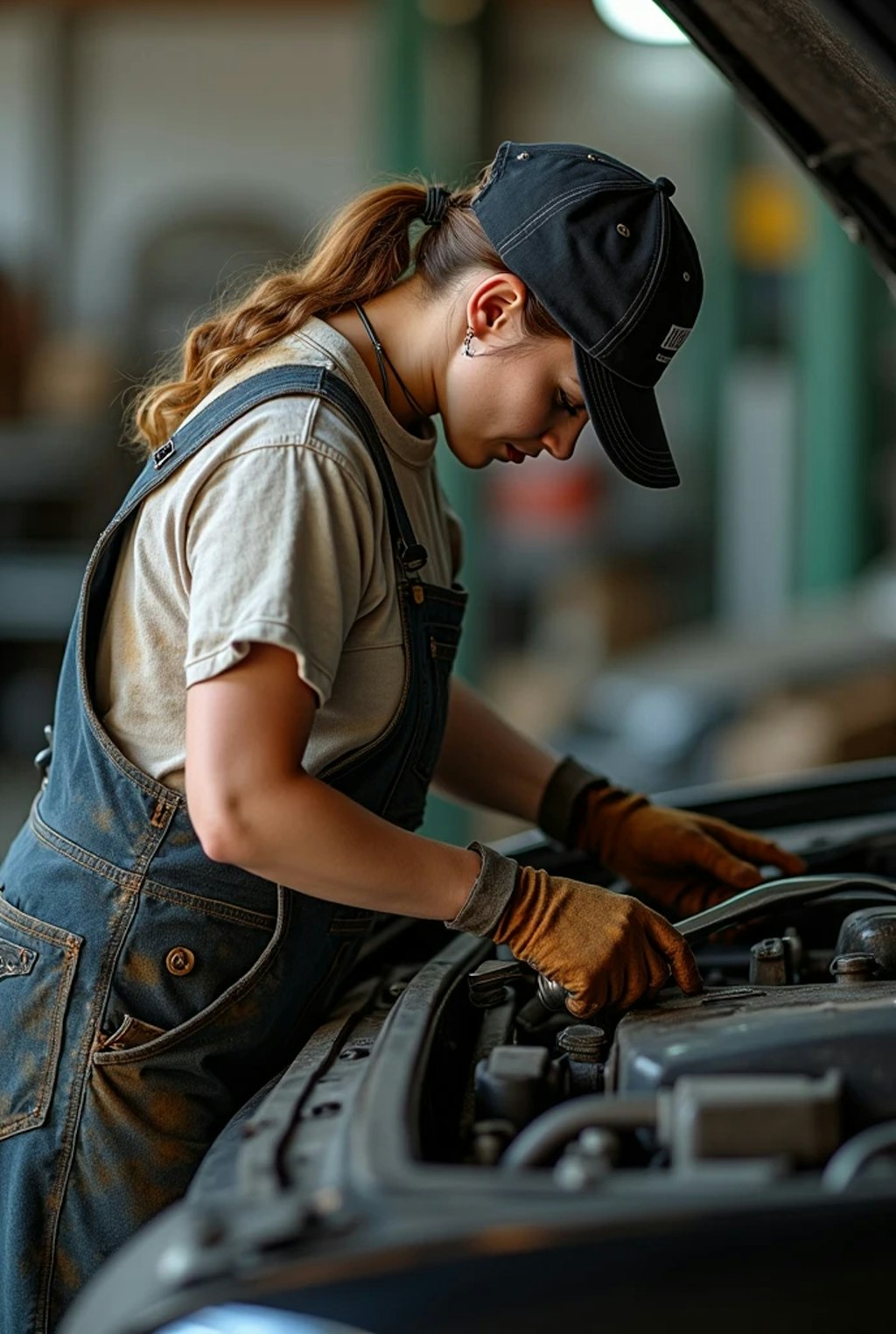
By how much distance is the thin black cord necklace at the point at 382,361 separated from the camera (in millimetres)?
1703

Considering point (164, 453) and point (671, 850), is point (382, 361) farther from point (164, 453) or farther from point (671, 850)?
point (671, 850)

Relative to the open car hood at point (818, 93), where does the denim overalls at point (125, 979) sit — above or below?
below

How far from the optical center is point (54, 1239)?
1.66 m

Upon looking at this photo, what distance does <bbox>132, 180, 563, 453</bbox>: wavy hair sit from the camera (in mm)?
1694

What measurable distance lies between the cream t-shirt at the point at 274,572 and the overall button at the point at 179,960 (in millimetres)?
171

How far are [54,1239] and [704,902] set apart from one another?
0.90 metres

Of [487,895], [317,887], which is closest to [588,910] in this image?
[487,895]

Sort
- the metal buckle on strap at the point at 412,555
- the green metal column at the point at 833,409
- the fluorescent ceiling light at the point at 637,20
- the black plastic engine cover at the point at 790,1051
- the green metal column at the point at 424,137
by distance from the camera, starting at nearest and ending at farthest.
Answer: the black plastic engine cover at the point at 790,1051, the metal buckle on strap at the point at 412,555, the green metal column at the point at 424,137, the fluorescent ceiling light at the point at 637,20, the green metal column at the point at 833,409

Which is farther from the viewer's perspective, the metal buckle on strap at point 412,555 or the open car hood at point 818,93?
the open car hood at point 818,93

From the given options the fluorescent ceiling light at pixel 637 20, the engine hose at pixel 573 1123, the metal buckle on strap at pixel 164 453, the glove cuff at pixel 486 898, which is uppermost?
the fluorescent ceiling light at pixel 637 20

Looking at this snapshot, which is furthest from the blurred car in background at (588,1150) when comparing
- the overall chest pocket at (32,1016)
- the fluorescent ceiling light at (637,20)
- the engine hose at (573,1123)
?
the fluorescent ceiling light at (637,20)

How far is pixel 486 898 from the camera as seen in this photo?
61.9 inches

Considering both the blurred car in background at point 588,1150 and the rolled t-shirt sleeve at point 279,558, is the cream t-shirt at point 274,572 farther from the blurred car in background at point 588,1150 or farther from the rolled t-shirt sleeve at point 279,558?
the blurred car in background at point 588,1150

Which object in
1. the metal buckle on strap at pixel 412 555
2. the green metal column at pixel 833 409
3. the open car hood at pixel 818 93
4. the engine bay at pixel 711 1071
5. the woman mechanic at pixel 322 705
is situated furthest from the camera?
the green metal column at pixel 833 409
